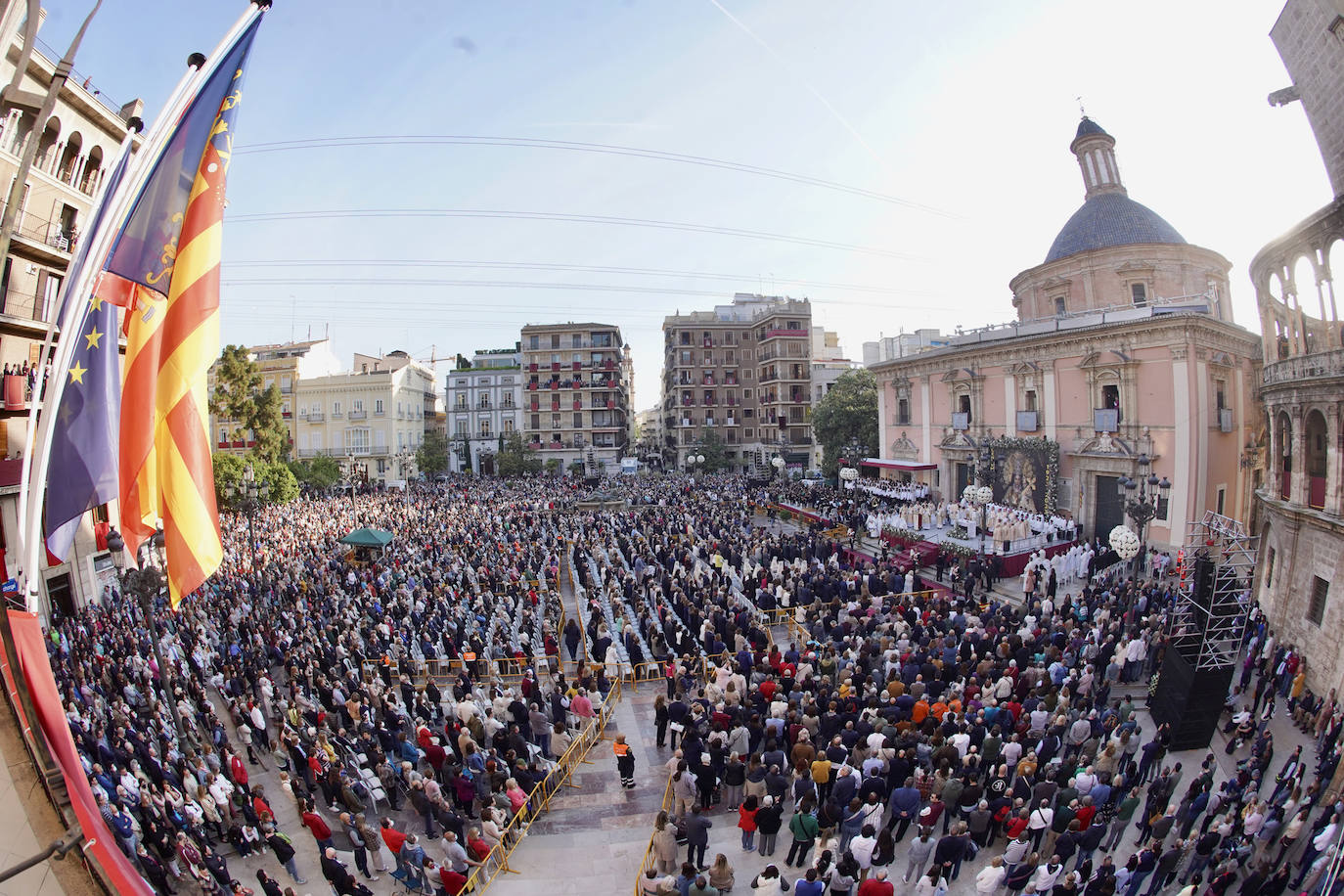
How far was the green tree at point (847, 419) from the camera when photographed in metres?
43.7

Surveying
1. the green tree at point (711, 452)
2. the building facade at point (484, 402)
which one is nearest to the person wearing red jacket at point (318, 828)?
the green tree at point (711, 452)

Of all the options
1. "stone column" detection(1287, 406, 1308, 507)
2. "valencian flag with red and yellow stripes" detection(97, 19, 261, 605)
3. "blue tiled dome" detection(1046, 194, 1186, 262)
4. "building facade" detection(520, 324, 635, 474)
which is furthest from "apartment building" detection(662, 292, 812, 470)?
"valencian flag with red and yellow stripes" detection(97, 19, 261, 605)

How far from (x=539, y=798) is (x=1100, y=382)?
26433 mm

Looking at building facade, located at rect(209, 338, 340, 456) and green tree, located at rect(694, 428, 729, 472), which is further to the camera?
green tree, located at rect(694, 428, 729, 472)

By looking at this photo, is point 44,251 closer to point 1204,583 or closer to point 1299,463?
point 1204,583

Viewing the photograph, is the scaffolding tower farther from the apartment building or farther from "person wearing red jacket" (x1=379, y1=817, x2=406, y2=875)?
the apartment building

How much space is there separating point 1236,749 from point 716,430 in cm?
5439

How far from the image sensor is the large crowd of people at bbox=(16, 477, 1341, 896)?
782 cm

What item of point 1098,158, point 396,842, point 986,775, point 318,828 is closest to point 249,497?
point 318,828

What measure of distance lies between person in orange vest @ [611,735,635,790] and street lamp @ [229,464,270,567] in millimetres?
14565

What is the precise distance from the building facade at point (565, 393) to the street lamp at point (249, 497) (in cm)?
3248

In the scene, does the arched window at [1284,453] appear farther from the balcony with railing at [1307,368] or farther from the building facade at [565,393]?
Answer: the building facade at [565,393]

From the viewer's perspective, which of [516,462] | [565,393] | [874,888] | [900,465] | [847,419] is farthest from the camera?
[565,393]

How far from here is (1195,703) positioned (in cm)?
1095
